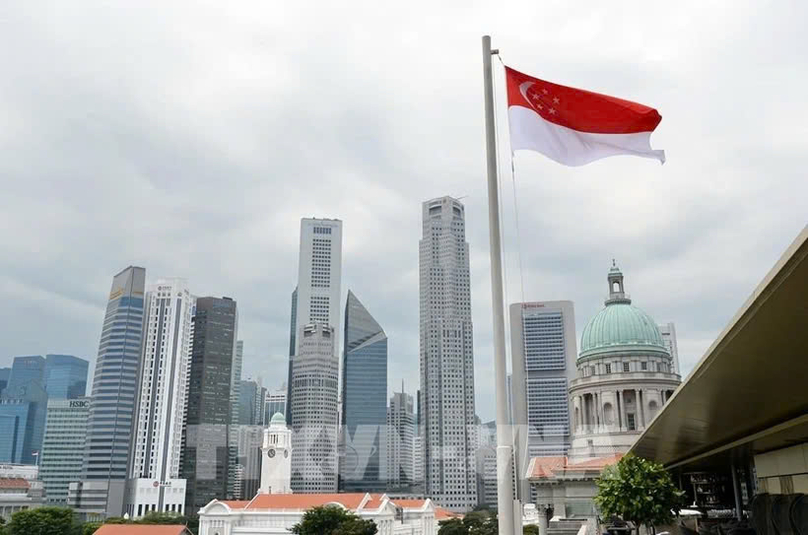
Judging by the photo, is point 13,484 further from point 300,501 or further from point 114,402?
point 300,501

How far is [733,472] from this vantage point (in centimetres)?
2703

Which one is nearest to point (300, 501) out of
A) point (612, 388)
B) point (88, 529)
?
point (88, 529)

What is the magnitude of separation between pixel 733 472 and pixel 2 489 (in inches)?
4693

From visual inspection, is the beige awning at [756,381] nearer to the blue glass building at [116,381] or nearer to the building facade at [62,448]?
the blue glass building at [116,381]

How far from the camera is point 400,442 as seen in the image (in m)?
176

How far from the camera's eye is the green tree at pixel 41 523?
2549 inches

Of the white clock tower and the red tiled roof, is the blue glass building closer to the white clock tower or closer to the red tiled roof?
the white clock tower

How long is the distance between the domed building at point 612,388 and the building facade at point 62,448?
408 ft

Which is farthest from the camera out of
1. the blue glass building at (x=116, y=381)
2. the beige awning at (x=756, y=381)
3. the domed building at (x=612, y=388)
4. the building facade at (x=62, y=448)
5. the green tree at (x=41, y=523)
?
the building facade at (x=62, y=448)

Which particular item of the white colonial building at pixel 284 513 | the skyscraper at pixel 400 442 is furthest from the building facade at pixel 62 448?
the white colonial building at pixel 284 513

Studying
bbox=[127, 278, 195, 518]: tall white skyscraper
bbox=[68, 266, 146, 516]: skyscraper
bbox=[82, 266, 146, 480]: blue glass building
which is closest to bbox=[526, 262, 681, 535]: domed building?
bbox=[127, 278, 195, 518]: tall white skyscraper

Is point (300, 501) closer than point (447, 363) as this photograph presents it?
Answer: Yes

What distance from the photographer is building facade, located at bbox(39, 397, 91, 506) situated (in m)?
155

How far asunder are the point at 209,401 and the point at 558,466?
13602 cm
